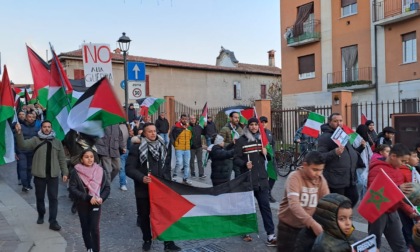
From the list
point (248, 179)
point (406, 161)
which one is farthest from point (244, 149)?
point (406, 161)

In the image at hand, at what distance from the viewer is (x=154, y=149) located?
5.79m

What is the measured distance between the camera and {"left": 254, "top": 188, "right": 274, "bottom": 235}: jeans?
5.98 metres

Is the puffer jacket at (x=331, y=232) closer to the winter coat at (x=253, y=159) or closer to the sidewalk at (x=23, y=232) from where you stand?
the winter coat at (x=253, y=159)

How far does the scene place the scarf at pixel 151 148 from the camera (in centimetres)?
574

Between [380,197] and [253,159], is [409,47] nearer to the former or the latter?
[253,159]

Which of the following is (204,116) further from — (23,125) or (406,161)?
(406,161)

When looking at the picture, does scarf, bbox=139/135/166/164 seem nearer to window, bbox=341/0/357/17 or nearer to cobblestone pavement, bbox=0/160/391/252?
cobblestone pavement, bbox=0/160/391/252

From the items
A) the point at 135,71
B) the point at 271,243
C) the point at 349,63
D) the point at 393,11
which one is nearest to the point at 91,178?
the point at 271,243

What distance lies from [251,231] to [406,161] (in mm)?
2315

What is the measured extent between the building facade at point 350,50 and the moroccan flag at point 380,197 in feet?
61.4

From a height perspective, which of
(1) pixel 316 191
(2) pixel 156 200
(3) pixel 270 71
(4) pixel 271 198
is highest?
(3) pixel 270 71

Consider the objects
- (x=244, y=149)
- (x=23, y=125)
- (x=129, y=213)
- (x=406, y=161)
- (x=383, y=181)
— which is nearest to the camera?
(x=383, y=181)

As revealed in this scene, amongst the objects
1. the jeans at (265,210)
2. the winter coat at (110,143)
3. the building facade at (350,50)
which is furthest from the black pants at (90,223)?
the building facade at (350,50)

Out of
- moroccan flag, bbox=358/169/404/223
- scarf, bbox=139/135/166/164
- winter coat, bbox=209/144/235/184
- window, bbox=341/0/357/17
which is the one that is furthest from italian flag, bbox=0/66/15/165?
window, bbox=341/0/357/17
